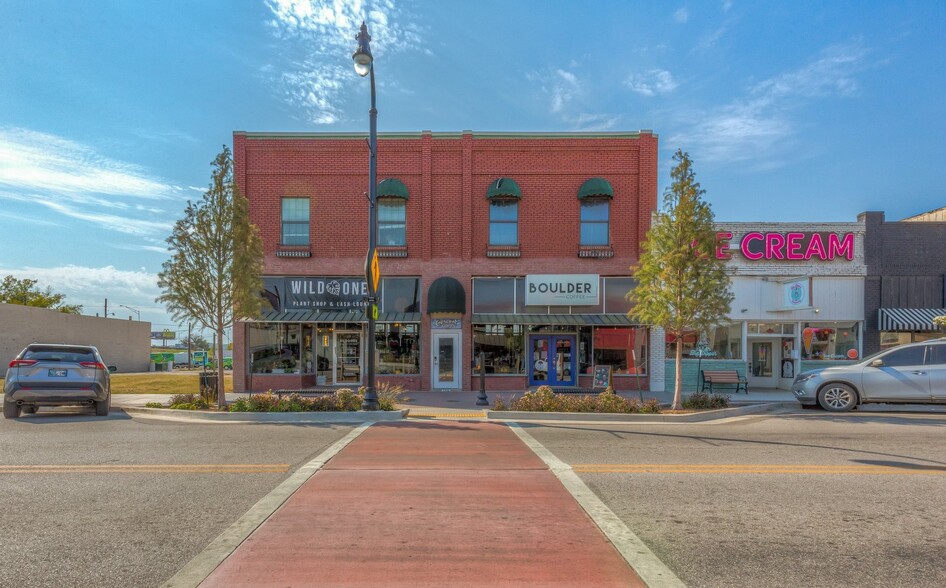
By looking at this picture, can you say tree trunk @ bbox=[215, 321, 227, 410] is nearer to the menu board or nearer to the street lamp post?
the street lamp post

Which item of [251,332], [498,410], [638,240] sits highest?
[638,240]

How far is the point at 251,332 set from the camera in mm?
17969

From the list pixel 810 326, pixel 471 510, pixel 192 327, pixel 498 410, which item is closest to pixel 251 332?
pixel 192 327

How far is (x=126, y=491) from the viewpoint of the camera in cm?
562

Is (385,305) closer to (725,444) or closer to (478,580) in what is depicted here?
(725,444)

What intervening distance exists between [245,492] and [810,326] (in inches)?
751

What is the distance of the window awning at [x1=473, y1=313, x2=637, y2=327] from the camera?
57.1ft

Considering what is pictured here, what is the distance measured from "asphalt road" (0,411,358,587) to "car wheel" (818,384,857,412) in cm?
1156

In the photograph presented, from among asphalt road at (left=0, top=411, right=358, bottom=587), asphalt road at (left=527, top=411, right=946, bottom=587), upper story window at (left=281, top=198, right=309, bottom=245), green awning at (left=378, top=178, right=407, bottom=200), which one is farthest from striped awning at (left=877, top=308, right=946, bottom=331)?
upper story window at (left=281, top=198, right=309, bottom=245)

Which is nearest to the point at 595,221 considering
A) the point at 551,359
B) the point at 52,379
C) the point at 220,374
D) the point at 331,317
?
the point at 551,359

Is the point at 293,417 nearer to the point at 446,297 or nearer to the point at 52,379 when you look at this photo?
the point at 52,379

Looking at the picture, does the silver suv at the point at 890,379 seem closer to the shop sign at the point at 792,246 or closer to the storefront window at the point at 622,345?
the storefront window at the point at 622,345

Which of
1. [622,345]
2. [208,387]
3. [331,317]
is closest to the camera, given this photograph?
[208,387]

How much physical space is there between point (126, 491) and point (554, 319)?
13.7 m
